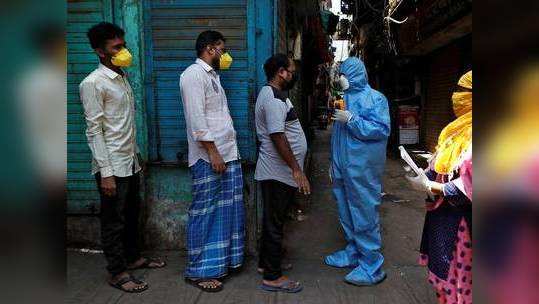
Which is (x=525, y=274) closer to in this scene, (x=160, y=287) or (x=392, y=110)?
(x=160, y=287)

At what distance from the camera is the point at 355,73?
364 cm

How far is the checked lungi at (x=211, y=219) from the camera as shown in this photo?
3449 mm

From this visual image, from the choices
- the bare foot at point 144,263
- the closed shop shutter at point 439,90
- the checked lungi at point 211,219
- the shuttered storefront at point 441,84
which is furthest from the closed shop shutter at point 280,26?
the closed shop shutter at point 439,90

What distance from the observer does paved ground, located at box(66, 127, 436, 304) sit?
3273 mm

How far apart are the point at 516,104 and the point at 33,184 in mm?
1062

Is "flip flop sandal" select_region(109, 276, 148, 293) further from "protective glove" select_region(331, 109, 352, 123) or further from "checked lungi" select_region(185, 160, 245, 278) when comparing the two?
"protective glove" select_region(331, 109, 352, 123)

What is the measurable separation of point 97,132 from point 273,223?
1502 mm

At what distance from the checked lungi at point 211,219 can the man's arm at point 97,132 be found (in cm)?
64

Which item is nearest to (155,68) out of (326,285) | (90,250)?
(90,250)

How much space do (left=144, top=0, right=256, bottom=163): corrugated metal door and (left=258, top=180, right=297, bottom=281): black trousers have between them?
2.20ft

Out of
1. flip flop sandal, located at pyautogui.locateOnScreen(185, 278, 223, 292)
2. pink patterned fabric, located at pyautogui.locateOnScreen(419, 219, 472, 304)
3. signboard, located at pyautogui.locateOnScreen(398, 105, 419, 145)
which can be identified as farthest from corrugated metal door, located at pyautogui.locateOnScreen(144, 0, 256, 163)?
signboard, located at pyautogui.locateOnScreen(398, 105, 419, 145)

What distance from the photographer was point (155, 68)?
398 cm

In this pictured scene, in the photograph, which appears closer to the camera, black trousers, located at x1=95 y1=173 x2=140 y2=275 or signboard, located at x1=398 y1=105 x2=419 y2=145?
black trousers, located at x1=95 y1=173 x2=140 y2=275

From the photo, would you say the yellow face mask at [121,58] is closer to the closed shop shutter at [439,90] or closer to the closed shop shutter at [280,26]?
the closed shop shutter at [280,26]
